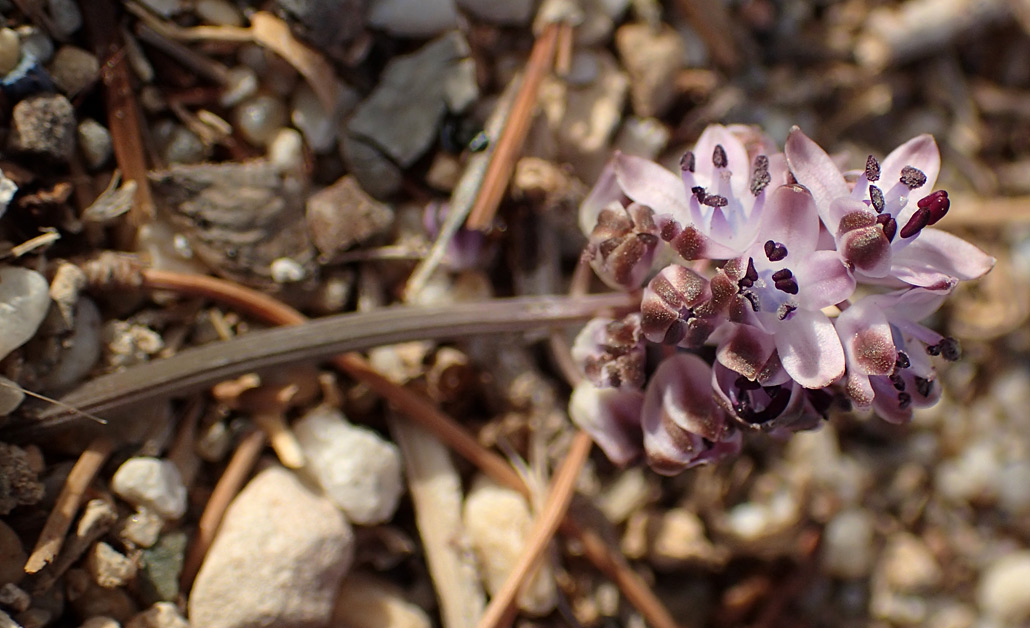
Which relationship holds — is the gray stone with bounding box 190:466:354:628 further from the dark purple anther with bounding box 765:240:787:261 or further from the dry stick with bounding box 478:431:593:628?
the dark purple anther with bounding box 765:240:787:261

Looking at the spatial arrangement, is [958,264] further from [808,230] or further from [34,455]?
[34,455]

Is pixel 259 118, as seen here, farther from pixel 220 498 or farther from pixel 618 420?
pixel 618 420

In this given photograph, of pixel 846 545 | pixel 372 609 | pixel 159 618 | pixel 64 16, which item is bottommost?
pixel 846 545

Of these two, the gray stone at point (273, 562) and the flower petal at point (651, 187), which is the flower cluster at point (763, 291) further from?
the gray stone at point (273, 562)

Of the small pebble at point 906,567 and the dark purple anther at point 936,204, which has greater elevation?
the dark purple anther at point 936,204

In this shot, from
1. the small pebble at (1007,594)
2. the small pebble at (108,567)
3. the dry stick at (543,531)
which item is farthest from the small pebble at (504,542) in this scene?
the small pebble at (1007,594)

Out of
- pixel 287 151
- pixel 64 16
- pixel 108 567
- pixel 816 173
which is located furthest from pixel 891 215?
pixel 64 16
